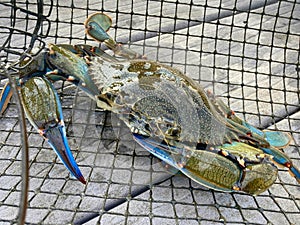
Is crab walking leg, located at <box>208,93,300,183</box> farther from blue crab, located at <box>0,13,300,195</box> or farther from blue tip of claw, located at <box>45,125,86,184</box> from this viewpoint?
blue tip of claw, located at <box>45,125,86,184</box>

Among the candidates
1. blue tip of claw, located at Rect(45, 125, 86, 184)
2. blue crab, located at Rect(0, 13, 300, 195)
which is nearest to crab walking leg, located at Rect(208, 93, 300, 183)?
blue crab, located at Rect(0, 13, 300, 195)

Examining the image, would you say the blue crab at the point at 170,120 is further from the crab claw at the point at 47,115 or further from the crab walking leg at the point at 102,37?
the crab walking leg at the point at 102,37

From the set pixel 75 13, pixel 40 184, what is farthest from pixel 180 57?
pixel 40 184

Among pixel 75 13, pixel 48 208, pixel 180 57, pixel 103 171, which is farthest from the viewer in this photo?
pixel 75 13

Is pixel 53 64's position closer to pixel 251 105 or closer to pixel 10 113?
pixel 10 113

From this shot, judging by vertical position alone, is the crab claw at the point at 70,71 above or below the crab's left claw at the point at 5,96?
above

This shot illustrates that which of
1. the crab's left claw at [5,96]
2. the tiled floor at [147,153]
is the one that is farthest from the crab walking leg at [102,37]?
the crab's left claw at [5,96]

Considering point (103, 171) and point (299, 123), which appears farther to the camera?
point (299, 123)
